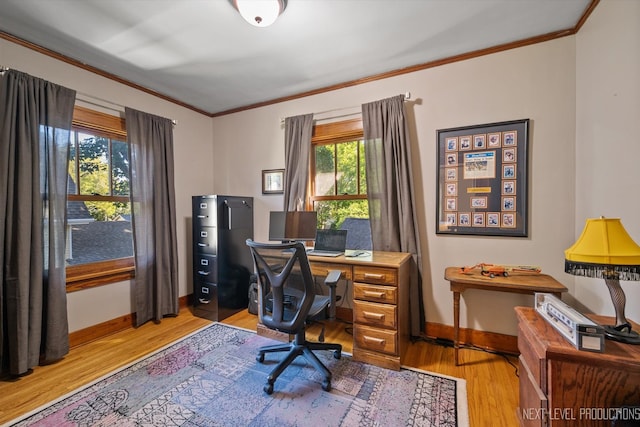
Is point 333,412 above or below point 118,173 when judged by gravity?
below

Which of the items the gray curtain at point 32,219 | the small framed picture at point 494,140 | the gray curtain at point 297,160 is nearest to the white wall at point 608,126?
the small framed picture at point 494,140

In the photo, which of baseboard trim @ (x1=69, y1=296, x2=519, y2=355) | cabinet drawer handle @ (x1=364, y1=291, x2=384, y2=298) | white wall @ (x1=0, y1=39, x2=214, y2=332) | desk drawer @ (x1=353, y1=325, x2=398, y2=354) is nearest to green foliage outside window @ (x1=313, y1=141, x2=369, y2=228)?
cabinet drawer handle @ (x1=364, y1=291, x2=384, y2=298)

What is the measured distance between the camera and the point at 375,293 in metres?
2.07

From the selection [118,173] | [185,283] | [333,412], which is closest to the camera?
[333,412]

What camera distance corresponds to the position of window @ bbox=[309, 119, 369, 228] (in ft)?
9.41

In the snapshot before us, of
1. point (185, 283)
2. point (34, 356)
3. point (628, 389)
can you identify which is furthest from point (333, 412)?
point (185, 283)

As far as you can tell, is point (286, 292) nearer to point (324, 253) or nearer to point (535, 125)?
point (324, 253)

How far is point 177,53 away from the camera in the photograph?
2270 millimetres

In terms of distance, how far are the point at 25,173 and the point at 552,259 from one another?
13.5ft

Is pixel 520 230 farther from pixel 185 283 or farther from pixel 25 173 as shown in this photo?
pixel 25 173

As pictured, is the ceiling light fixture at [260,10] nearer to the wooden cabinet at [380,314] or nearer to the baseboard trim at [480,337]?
the wooden cabinet at [380,314]

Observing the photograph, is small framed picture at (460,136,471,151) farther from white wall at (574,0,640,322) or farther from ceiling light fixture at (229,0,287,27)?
ceiling light fixture at (229,0,287,27)

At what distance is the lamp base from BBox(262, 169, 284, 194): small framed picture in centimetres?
282

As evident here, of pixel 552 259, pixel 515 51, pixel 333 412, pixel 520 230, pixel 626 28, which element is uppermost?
pixel 515 51
